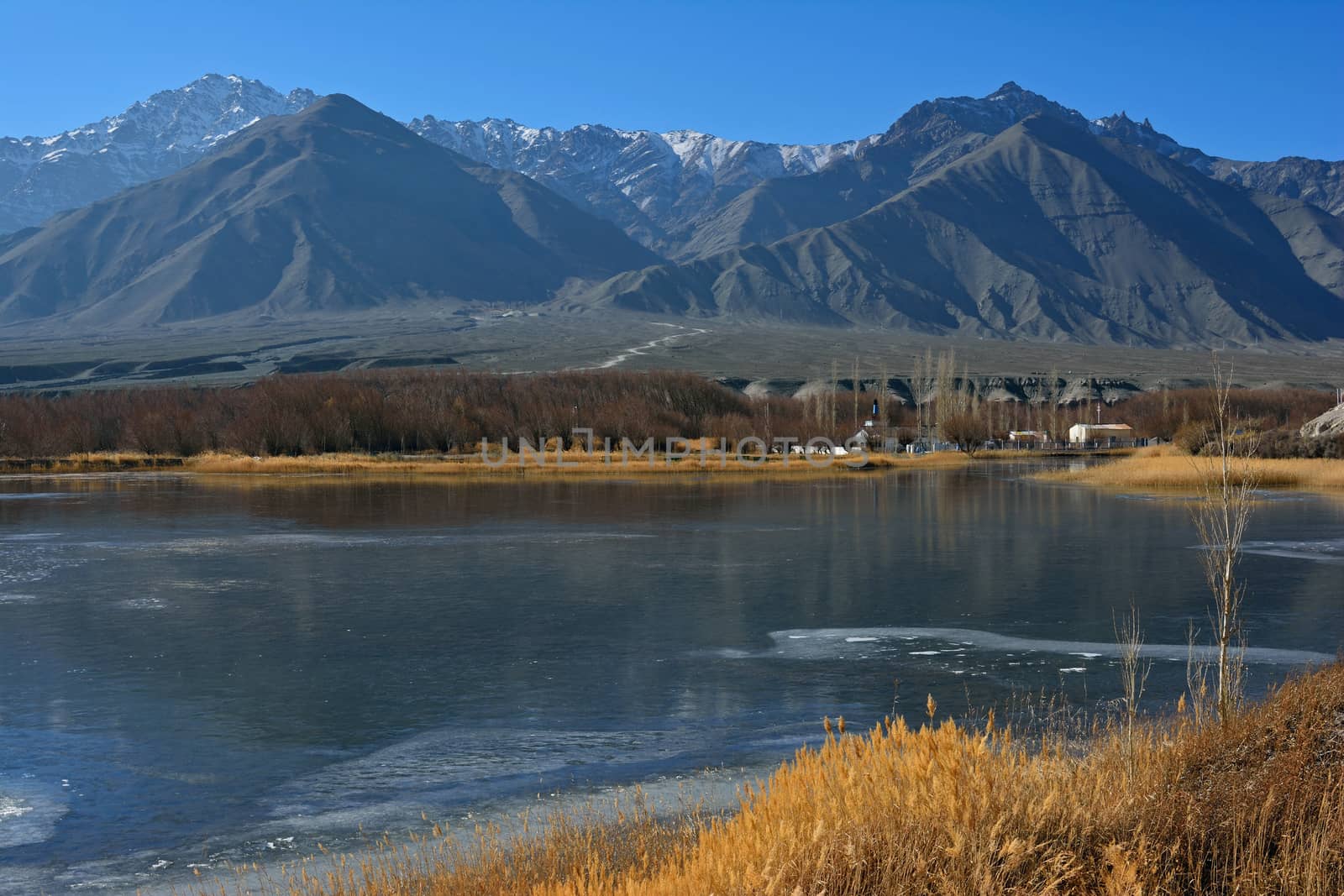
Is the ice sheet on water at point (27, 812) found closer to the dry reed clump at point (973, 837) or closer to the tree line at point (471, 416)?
the dry reed clump at point (973, 837)

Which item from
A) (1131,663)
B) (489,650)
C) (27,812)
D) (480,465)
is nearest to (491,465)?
(480,465)

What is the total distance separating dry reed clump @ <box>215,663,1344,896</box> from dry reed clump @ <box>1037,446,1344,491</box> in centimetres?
4083

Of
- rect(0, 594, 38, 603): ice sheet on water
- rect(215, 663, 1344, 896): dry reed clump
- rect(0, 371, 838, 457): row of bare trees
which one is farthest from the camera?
rect(0, 371, 838, 457): row of bare trees

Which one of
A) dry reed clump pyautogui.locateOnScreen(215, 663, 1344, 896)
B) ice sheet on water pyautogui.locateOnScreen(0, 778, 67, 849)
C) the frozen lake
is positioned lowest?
ice sheet on water pyautogui.locateOnScreen(0, 778, 67, 849)

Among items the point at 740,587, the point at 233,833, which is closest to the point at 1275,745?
the point at 233,833

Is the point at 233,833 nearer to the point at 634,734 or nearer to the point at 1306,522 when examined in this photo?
the point at 634,734

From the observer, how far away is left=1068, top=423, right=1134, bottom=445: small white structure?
114 metres

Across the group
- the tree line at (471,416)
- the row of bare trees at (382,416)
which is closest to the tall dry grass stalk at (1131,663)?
the tree line at (471,416)

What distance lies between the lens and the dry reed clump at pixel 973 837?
7164mm

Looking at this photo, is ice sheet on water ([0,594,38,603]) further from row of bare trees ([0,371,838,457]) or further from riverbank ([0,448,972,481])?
row of bare trees ([0,371,838,457])

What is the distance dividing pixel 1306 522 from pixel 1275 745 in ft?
96.9

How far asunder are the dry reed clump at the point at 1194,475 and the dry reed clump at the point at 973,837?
40.8 m

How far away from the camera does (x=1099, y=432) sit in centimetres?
11719

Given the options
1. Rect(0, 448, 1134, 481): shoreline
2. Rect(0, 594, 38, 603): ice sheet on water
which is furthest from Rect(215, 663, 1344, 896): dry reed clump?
Rect(0, 448, 1134, 481): shoreline
